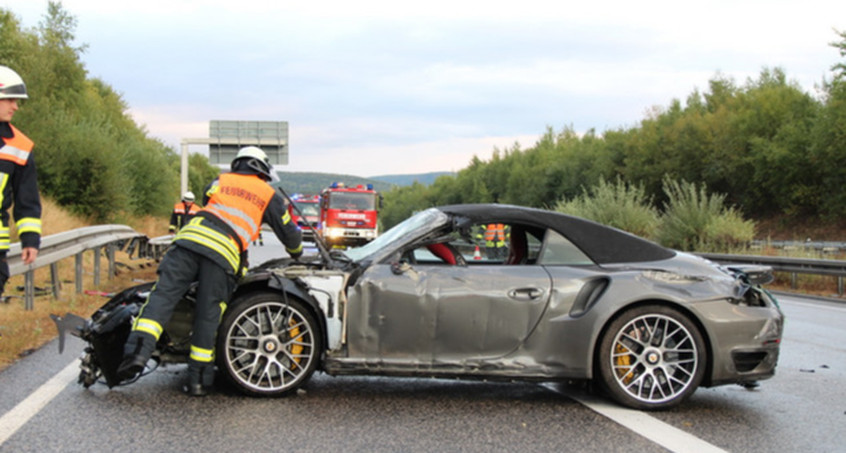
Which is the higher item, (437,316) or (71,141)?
(71,141)

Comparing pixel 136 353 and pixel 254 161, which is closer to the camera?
pixel 136 353

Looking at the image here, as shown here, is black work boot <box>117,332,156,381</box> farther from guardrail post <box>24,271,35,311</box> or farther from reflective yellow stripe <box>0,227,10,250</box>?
guardrail post <box>24,271,35,311</box>

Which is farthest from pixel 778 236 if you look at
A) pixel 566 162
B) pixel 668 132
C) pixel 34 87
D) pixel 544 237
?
pixel 544 237

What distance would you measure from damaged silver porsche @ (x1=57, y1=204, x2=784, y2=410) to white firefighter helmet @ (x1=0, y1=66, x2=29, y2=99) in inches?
60.8

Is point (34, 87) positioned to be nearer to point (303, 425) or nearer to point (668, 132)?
point (303, 425)

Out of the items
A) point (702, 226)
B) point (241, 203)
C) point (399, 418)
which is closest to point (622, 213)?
point (702, 226)

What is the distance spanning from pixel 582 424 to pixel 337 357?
1631 mm

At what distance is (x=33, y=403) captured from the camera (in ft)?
18.0

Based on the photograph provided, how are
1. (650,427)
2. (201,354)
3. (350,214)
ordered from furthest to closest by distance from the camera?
(350,214)
(201,354)
(650,427)

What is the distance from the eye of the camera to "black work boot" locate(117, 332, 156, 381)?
17.9 feet

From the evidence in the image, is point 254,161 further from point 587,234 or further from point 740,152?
point 740,152

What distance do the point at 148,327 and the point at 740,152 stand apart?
2575 inches

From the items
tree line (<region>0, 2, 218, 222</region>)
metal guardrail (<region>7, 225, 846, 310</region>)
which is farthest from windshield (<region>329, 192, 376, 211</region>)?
metal guardrail (<region>7, 225, 846, 310</region>)

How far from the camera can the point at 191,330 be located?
5.85 m
